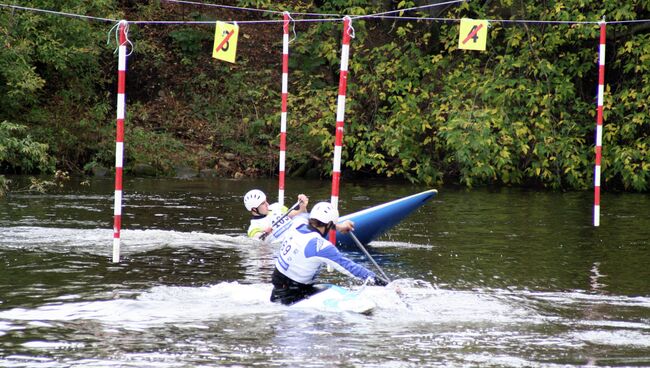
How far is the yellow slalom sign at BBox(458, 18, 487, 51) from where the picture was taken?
15.7 m

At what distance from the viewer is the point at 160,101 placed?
2442cm

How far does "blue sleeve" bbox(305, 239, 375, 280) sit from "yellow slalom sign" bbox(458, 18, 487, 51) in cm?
785

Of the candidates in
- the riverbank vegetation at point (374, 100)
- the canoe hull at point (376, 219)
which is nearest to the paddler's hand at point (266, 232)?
the canoe hull at point (376, 219)

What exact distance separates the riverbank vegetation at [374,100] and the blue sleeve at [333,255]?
11.7m

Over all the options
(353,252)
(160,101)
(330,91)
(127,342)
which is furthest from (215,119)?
(127,342)

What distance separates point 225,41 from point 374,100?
864cm

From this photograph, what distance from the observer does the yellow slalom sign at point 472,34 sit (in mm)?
15672

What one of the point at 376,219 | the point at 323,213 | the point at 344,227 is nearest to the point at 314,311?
the point at 323,213

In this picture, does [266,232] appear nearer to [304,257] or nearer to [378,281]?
[304,257]

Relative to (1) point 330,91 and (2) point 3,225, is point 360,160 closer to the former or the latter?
(1) point 330,91

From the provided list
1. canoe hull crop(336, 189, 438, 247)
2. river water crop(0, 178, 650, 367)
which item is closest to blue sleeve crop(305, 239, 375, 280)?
river water crop(0, 178, 650, 367)

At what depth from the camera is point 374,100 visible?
74.7ft

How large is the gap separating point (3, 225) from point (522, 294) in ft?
24.3

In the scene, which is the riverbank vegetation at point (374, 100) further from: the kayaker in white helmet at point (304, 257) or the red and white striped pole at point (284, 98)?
the kayaker in white helmet at point (304, 257)
